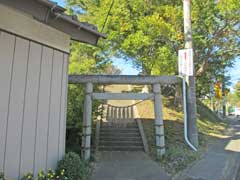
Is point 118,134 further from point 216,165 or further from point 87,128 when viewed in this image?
point 216,165

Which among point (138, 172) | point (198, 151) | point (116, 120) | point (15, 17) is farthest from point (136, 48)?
point (15, 17)

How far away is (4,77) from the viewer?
4129 millimetres

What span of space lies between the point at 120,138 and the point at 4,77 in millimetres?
5819

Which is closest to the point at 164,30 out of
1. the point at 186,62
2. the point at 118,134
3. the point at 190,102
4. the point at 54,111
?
the point at 186,62

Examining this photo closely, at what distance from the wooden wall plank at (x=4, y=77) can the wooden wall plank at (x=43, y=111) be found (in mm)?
728

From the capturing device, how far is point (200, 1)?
38.8ft

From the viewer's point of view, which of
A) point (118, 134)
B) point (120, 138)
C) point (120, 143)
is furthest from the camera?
point (118, 134)

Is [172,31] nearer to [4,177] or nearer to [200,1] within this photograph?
[200,1]

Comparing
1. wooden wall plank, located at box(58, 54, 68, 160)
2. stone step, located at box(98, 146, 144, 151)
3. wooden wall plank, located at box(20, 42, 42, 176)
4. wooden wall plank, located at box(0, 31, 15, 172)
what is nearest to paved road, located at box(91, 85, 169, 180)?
stone step, located at box(98, 146, 144, 151)

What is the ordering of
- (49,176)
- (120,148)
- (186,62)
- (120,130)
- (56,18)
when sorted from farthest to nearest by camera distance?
1. (120,130)
2. (186,62)
3. (120,148)
4. (56,18)
5. (49,176)

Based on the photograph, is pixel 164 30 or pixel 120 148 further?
pixel 164 30

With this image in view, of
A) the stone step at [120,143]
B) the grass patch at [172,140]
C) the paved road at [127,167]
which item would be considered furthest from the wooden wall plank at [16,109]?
the stone step at [120,143]

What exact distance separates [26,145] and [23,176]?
1.67 ft

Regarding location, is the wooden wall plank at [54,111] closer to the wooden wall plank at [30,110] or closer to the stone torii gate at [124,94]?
the wooden wall plank at [30,110]
